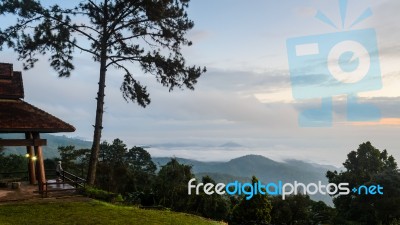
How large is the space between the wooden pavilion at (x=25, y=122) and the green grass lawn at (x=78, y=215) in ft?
7.51

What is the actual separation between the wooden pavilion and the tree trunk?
2244 mm

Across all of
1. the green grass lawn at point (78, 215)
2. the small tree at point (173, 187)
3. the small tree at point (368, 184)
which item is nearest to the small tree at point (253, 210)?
the small tree at point (173, 187)

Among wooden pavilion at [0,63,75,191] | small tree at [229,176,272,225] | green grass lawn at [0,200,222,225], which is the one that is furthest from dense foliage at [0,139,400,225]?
wooden pavilion at [0,63,75,191]

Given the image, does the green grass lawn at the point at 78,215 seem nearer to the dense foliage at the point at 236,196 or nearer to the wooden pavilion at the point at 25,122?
the wooden pavilion at the point at 25,122

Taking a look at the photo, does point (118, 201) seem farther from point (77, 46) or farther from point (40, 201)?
point (77, 46)

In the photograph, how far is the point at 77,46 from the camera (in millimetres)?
21922

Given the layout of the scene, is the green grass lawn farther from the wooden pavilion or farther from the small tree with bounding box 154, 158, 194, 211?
the small tree with bounding box 154, 158, 194, 211

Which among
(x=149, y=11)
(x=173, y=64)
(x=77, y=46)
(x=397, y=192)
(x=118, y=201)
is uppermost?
Answer: (x=149, y=11)

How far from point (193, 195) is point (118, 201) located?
1001 centimetres

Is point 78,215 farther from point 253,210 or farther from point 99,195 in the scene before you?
point 253,210

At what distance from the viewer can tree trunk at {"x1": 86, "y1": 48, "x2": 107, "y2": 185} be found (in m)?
21.1

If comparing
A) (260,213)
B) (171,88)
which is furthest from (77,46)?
(260,213)

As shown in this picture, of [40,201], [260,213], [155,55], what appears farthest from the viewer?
[260,213]

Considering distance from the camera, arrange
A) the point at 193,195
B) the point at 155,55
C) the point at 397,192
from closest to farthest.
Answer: the point at 155,55 < the point at 193,195 < the point at 397,192
